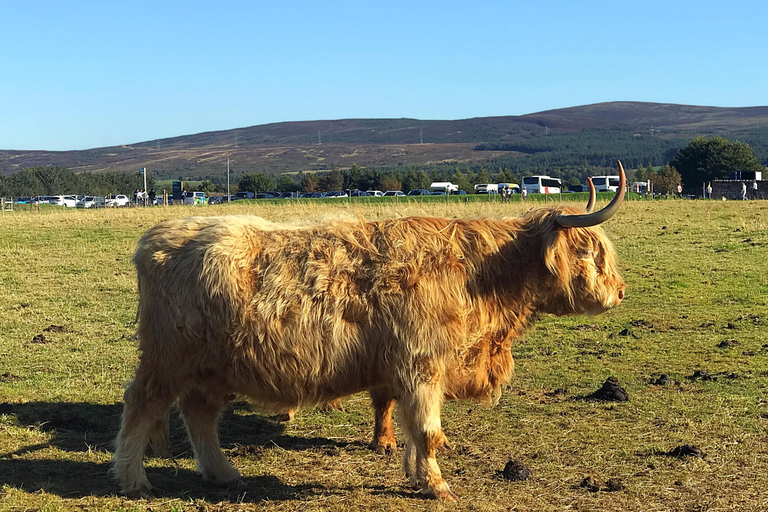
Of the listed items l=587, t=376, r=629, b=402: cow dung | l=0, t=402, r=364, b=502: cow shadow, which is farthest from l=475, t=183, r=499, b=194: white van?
l=0, t=402, r=364, b=502: cow shadow

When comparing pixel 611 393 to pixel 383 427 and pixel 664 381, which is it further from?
pixel 383 427

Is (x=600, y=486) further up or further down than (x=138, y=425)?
further down

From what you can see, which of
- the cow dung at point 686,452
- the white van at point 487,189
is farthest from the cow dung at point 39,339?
the white van at point 487,189

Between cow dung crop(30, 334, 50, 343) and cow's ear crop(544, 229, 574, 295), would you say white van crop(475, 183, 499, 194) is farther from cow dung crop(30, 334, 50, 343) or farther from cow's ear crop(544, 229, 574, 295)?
cow's ear crop(544, 229, 574, 295)

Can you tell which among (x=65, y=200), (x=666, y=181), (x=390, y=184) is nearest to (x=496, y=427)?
(x=666, y=181)

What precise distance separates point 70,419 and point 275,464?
7.00 ft

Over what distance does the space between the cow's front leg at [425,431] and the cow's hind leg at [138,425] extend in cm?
170

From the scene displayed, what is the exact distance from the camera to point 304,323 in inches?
216

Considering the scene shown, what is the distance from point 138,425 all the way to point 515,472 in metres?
2.79

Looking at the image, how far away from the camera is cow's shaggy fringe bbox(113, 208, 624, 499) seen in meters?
5.49

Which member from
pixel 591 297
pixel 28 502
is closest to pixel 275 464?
pixel 28 502

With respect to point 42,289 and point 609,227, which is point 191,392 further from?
point 609,227

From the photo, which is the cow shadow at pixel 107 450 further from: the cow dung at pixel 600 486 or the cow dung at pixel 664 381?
the cow dung at pixel 664 381

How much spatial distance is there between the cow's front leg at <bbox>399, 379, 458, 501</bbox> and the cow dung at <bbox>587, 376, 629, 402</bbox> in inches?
116
